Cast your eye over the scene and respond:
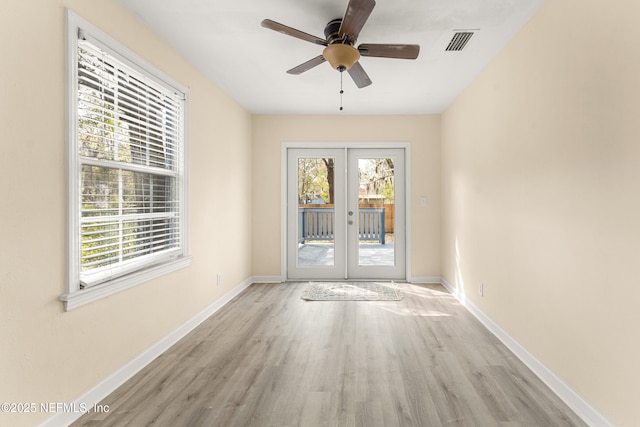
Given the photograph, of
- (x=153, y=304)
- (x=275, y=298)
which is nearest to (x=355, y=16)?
(x=153, y=304)

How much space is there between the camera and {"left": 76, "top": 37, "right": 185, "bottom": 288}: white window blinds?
1919 mm

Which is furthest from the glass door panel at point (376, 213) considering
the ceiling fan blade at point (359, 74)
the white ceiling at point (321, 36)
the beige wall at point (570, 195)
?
the ceiling fan blade at point (359, 74)

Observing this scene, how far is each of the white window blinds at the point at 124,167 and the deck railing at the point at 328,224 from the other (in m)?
2.28

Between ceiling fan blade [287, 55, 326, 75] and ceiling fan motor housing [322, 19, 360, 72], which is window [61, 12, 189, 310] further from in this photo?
ceiling fan motor housing [322, 19, 360, 72]

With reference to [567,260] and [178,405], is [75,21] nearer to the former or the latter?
[178,405]

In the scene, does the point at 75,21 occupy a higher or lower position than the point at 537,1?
lower

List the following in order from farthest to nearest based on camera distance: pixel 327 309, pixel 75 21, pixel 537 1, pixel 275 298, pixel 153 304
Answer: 1. pixel 275 298
2. pixel 327 309
3. pixel 153 304
4. pixel 537 1
5. pixel 75 21

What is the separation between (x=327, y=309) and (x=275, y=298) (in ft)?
2.56

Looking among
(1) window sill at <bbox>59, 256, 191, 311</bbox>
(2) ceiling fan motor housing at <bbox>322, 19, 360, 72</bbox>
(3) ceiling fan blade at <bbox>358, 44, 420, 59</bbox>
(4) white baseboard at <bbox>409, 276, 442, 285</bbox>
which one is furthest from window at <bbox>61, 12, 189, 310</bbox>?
→ (4) white baseboard at <bbox>409, 276, 442, 285</bbox>

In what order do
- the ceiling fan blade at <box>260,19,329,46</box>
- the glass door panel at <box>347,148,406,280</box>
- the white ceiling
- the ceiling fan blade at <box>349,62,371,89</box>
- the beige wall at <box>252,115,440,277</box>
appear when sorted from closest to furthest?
the ceiling fan blade at <box>260,19,329,46</box>
the white ceiling
the ceiling fan blade at <box>349,62,371,89</box>
the beige wall at <box>252,115,440,277</box>
the glass door panel at <box>347,148,406,280</box>

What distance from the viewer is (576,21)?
73.6 inches

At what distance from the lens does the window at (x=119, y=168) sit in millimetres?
1844

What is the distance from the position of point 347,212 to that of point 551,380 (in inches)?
127

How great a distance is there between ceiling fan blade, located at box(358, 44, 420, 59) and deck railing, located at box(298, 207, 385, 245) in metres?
2.77
